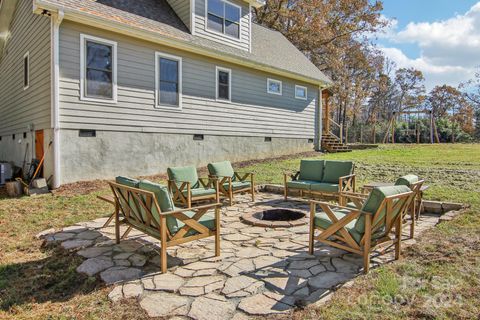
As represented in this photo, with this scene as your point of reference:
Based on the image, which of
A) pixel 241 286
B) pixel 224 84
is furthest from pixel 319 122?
pixel 241 286

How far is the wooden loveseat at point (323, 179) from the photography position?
6.95m

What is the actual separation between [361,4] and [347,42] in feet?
13.1

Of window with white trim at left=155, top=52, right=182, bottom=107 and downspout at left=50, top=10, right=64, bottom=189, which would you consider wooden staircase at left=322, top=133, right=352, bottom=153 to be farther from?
downspout at left=50, top=10, right=64, bottom=189

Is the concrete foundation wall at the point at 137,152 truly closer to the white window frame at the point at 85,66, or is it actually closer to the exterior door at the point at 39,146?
the white window frame at the point at 85,66

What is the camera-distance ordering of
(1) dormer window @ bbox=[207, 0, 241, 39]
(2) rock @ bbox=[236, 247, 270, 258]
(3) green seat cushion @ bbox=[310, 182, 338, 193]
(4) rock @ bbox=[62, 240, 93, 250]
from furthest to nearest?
(1) dormer window @ bbox=[207, 0, 241, 39] → (3) green seat cushion @ bbox=[310, 182, 338, 193] → (4) rock @ bbox=[62, 240, 93, 250] → (2) rock @ bbox=[236, 247, 270, 258]

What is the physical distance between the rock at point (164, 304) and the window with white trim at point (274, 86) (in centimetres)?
1200

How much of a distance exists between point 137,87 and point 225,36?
180 inches

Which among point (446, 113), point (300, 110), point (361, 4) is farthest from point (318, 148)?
point (446, 113)

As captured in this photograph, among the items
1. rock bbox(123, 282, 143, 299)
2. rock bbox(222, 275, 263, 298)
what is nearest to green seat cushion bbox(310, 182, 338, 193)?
rock bbox(222, 275, 263, 298)

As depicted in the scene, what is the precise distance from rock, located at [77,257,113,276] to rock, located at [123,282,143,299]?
59 cm

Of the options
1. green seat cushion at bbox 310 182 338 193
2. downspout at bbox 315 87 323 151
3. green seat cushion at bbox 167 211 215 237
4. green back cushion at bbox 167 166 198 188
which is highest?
downspout at bbox 315 87 323 151

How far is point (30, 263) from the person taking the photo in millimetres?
3943

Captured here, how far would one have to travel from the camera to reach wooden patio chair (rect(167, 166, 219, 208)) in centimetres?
653

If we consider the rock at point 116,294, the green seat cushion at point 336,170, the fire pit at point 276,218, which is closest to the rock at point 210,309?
the rock at point 116,294
